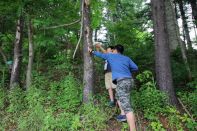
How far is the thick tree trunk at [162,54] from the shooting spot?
30.4 feet

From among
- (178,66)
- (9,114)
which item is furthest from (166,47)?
(9,114)

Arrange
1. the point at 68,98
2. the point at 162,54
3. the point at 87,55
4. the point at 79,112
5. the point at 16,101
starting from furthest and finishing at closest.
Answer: the point at 162,54 < the point at 16,101 < the point at 68,98 < the point at 87,55 < the point at 79,112

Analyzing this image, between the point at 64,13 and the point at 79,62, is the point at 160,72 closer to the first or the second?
the point at 64,13

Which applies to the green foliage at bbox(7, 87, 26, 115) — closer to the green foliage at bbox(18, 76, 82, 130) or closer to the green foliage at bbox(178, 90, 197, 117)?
the green foliage at bbox(18, 76, 82, 130)

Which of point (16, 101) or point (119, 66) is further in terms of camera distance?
point (16, 101)

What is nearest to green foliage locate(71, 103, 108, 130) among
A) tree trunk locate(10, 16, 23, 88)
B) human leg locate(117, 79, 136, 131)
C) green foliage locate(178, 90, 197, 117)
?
human leg locate(117, 79, 136, 131)

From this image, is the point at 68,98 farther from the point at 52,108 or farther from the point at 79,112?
the point at 79,112

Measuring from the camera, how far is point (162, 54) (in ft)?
31.1

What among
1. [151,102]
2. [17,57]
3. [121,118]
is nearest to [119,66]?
[121,118]

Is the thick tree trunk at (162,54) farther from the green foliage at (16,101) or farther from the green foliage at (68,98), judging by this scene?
the green foliage at (16,101)

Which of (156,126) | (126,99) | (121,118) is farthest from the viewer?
(121,118)

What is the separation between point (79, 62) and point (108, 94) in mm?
5473

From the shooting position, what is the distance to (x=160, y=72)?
9422mm

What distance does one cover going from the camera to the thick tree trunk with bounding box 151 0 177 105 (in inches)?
364
